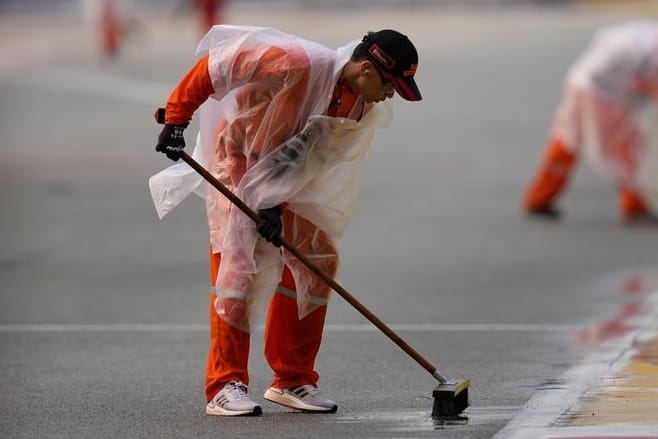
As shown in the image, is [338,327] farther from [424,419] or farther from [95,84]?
[95,84]

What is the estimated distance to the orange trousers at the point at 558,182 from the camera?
579 inches

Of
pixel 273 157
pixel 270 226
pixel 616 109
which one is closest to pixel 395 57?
pixel 273 157

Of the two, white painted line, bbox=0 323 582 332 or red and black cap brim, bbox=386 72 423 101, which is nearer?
red and black cap brim, bbox=386 72 423 101

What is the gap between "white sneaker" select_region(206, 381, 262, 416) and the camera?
25.1 feet

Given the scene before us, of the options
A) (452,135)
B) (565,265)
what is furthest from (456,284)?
(452,135)

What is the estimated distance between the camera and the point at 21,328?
10.5m

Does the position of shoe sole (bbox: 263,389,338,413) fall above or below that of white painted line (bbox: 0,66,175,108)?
above

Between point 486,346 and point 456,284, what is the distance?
232cm

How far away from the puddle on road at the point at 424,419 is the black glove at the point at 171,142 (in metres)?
1.37

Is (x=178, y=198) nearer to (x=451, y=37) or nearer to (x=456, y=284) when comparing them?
(x=456, y=284)

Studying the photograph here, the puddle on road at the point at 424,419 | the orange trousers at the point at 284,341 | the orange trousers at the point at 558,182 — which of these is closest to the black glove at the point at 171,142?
the orange trousers at the point at 284,341

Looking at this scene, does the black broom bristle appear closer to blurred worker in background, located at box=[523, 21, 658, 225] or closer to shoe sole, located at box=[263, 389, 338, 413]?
shoe sole, located at box=[263, 389, 338, 413]

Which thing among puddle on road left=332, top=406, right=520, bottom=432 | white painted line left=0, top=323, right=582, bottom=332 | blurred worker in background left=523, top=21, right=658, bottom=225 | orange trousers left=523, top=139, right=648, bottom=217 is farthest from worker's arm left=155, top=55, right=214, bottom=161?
orange trousers left=523, top=139, right=648, bottom=217

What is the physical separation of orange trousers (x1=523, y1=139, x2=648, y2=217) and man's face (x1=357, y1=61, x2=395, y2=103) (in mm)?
7284
